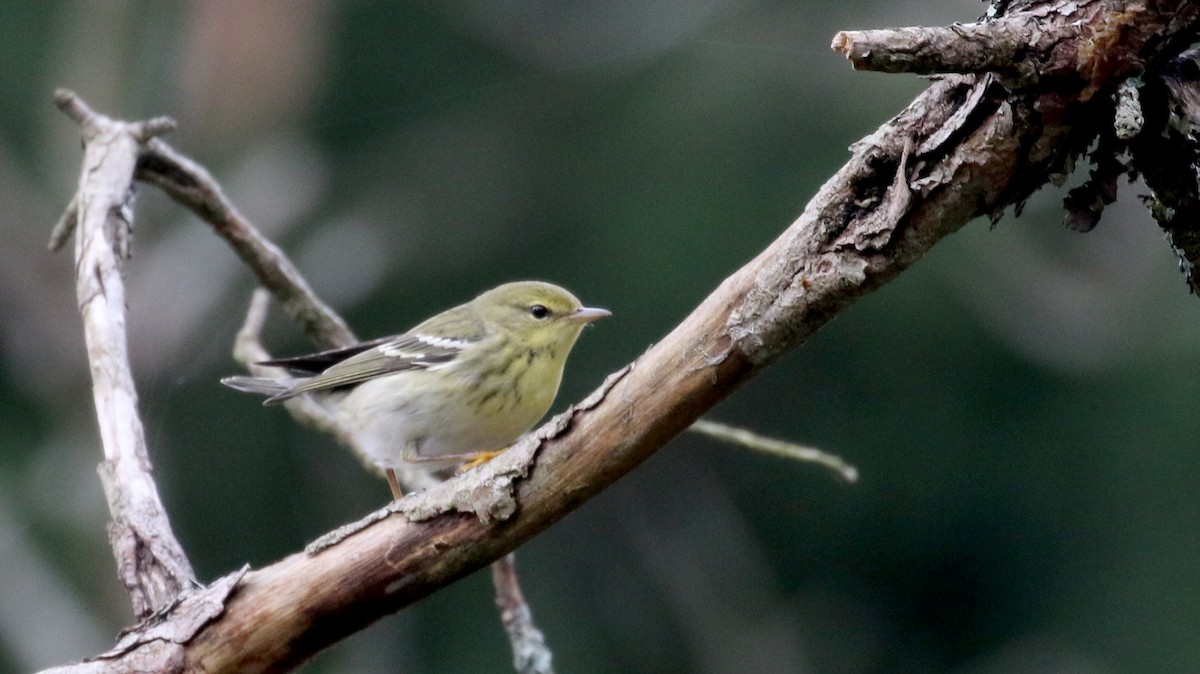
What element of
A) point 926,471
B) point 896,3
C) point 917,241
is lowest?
point 917,241

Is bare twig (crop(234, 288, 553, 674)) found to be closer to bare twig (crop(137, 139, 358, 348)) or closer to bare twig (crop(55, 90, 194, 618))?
bare twig (crop(137, 139, 358, 348))

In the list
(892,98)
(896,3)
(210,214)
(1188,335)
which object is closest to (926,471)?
(1188,335)

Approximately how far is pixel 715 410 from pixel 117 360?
7.14 m

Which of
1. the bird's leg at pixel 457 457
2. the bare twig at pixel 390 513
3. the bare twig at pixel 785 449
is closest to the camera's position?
the bare twig at pixel 390 513

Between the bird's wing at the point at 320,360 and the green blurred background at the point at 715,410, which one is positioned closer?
the bird's wing at the point at 320,360

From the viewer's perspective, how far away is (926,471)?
11109 mm

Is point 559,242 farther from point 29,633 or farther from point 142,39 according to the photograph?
point 29,633

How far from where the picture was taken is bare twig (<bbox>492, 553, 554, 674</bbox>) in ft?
13.8

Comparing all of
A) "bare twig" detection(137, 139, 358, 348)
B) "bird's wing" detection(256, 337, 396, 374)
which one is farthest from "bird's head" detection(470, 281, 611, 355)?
"bare twig" detection(137, 139, 358, 348)

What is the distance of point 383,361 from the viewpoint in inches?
181

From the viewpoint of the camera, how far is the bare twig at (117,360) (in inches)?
115

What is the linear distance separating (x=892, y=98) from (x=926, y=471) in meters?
3.39

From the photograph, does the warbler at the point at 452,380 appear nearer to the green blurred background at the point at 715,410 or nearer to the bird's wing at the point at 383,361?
the bird's wing at the point at 383,361

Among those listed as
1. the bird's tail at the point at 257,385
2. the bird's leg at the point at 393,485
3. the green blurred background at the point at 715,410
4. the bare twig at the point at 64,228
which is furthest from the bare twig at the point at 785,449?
the green blurred background at the point at 715,410
